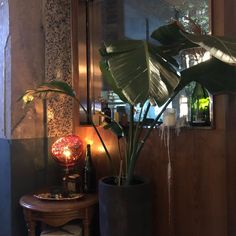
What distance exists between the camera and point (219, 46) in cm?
98

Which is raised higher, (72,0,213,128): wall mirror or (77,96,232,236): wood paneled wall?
(72,0,213,128): wall mirror

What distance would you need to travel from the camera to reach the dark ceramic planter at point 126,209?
1.49 metres

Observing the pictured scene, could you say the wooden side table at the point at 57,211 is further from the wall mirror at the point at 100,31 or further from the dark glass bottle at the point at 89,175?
the wall mirror at the point at 100,31

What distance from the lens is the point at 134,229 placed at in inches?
59.4

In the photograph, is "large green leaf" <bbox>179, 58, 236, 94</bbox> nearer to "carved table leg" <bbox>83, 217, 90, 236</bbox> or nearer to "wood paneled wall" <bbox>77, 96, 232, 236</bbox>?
"wood paneled wall" <bbox>77, 96, 232, 236</bbox>

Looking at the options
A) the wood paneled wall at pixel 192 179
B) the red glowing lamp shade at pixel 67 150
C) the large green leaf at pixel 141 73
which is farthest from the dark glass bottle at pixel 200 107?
the red glowing lamp shade at pixel 67 150

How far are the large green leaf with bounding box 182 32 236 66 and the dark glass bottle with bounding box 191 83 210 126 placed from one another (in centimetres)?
60

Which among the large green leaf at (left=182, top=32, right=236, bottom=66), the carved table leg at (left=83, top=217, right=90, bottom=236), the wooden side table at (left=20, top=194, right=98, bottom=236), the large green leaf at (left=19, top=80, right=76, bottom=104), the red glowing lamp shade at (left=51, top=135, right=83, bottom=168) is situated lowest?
the carved table leg at (left=83, top=217, right=90, bottom=236)

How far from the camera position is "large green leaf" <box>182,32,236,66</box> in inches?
36.9

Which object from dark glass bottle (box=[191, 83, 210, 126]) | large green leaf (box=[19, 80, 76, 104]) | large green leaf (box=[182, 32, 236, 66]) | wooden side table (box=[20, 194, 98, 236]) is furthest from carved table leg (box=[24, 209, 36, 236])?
large green leaf (box=[182, 32, 236, 66])

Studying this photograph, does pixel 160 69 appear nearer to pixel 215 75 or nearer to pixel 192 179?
pixel 215 75

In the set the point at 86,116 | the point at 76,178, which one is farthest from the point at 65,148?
the point at 86,116

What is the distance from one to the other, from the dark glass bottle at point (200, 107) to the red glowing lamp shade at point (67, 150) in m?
0.78

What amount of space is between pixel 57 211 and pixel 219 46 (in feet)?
4.12
